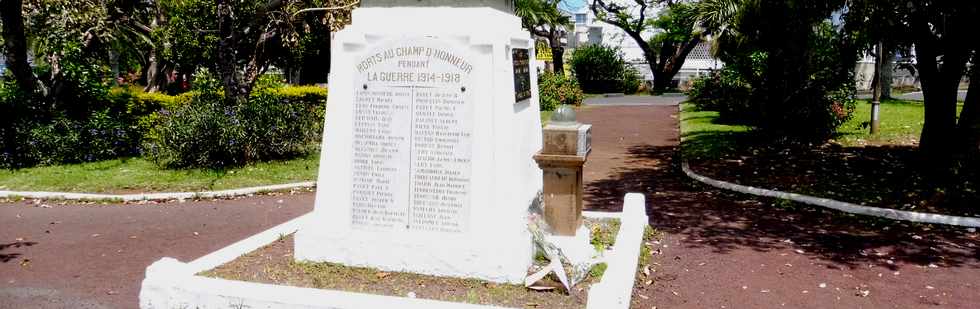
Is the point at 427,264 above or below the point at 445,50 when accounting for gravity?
below

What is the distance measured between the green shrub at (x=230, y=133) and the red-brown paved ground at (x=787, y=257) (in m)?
5.74

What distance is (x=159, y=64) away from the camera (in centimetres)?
2698

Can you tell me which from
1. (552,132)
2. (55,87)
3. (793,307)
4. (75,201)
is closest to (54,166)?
(55,87)

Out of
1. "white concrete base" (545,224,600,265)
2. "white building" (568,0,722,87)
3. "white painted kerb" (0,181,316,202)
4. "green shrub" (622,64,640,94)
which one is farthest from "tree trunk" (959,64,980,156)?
"white building" (568,0,722,87)

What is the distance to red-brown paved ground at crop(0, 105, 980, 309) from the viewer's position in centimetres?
588

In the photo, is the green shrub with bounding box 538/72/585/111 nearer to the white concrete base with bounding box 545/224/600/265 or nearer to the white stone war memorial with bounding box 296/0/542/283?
the white concrete base with bounding box 545/224/600/265

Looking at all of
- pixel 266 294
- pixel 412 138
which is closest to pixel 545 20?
pixel 412 138

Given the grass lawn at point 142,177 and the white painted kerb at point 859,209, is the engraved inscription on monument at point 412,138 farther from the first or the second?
the white painted kerb at point 859,209

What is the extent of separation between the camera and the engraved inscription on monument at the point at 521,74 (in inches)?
233

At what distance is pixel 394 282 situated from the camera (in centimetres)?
575

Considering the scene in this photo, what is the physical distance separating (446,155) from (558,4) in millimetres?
38182

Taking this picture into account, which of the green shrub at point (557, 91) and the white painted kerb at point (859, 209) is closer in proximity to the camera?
the white painted kerb at point (859, 209)

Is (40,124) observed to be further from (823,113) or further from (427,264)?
(823,113)

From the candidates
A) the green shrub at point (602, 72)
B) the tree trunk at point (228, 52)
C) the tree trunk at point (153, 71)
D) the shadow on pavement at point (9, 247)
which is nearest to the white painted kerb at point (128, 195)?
the shadow on pavement at point (9, 247)
